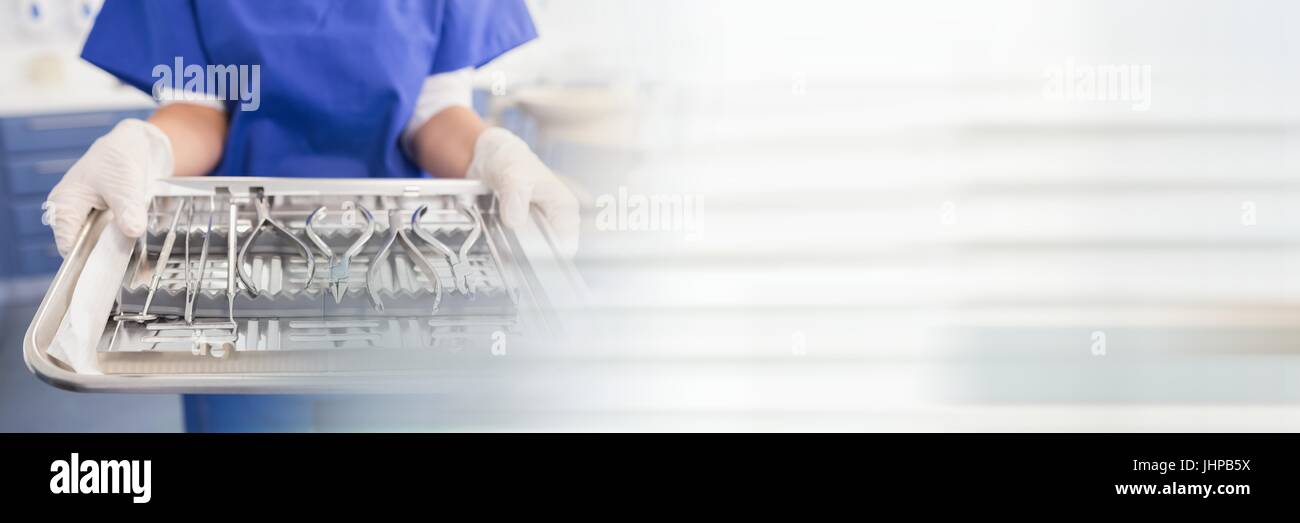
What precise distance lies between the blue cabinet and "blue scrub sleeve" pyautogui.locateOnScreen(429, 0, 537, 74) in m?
0.32

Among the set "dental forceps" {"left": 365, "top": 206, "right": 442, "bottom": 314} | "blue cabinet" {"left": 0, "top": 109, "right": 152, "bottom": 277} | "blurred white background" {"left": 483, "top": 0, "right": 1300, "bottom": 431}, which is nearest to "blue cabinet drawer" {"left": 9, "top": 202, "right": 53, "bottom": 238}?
"blue cabinet" {"left": 0, "top": 109, "right": 152, "bottom": 277}

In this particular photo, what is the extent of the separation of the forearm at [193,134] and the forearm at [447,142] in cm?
17

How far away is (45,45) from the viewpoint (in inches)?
36.4

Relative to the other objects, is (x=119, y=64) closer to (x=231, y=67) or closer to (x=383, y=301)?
(x=231, y=67)

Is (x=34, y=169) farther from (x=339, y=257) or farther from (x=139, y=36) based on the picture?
(x=339, y=257)

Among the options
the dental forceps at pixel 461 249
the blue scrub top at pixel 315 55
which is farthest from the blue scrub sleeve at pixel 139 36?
the dental forceps at pixel 461 249

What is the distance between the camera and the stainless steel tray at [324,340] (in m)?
0.55

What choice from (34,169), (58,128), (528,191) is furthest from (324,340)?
(58,128)

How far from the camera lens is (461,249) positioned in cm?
72

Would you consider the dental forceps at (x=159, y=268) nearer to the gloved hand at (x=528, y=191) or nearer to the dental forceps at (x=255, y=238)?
the dental forceps at (x=255, y=238)

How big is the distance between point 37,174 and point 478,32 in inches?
15.6

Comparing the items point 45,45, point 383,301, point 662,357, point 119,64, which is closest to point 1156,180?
point 662,357

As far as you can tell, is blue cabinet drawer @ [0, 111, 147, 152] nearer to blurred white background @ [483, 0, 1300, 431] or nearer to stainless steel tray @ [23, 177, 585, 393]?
stainless steel tray @ [23, 177, 585, 393]
